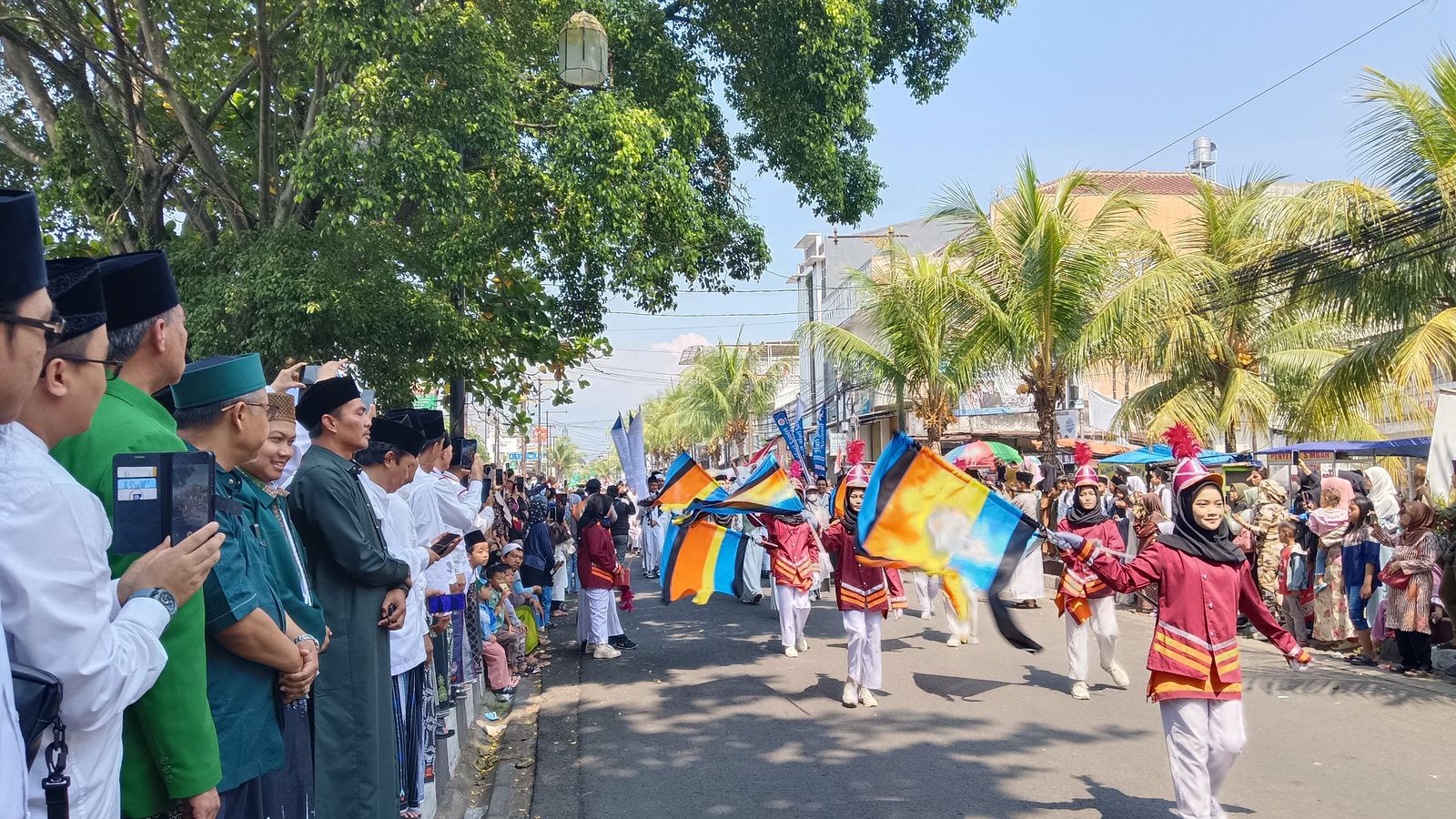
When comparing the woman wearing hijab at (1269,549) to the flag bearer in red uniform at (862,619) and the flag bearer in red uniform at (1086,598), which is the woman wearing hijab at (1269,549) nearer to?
the flag bearer in red uniform at (1086,598)

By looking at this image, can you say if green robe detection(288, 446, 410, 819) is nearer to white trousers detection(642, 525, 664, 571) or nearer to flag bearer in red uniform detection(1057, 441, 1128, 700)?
flag bearer in red uniform detection(1057, 441, 1128, 700)

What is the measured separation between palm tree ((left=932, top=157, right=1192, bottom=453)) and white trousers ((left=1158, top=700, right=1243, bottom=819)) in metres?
12.4

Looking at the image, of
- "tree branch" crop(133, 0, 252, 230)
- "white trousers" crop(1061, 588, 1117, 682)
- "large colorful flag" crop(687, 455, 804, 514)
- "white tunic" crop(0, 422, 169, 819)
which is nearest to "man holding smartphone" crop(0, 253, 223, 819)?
"white tunic" crop(0, 422, 169, 819)

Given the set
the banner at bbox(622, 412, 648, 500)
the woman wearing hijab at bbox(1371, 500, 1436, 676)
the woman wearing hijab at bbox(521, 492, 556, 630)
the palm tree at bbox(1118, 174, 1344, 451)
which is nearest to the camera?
the woman wearing hijab at bbox(1371, 500, 1436, 676)

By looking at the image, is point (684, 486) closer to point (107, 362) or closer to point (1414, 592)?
point (1414, 592)

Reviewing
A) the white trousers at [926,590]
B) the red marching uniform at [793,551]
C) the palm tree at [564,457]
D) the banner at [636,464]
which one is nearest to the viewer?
the red marching uniform at [793,551]

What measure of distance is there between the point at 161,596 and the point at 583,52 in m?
9.27

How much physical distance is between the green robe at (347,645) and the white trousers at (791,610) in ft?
24.1

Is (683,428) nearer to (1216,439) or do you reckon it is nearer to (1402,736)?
(1216,439)

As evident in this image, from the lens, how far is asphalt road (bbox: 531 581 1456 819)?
21.4 feet

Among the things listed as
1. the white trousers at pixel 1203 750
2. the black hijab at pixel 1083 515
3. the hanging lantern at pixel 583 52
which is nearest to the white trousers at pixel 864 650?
the black hijab at pixel 1083 515

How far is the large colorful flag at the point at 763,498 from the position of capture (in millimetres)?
10680

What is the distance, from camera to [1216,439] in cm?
2267

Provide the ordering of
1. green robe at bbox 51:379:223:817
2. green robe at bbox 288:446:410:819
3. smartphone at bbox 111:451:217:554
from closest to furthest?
1. smartphone at bbox 111:451:217:554
2. green robe at bbox 51:379:223:817
3. green robe at bbox 288:446:410:819
